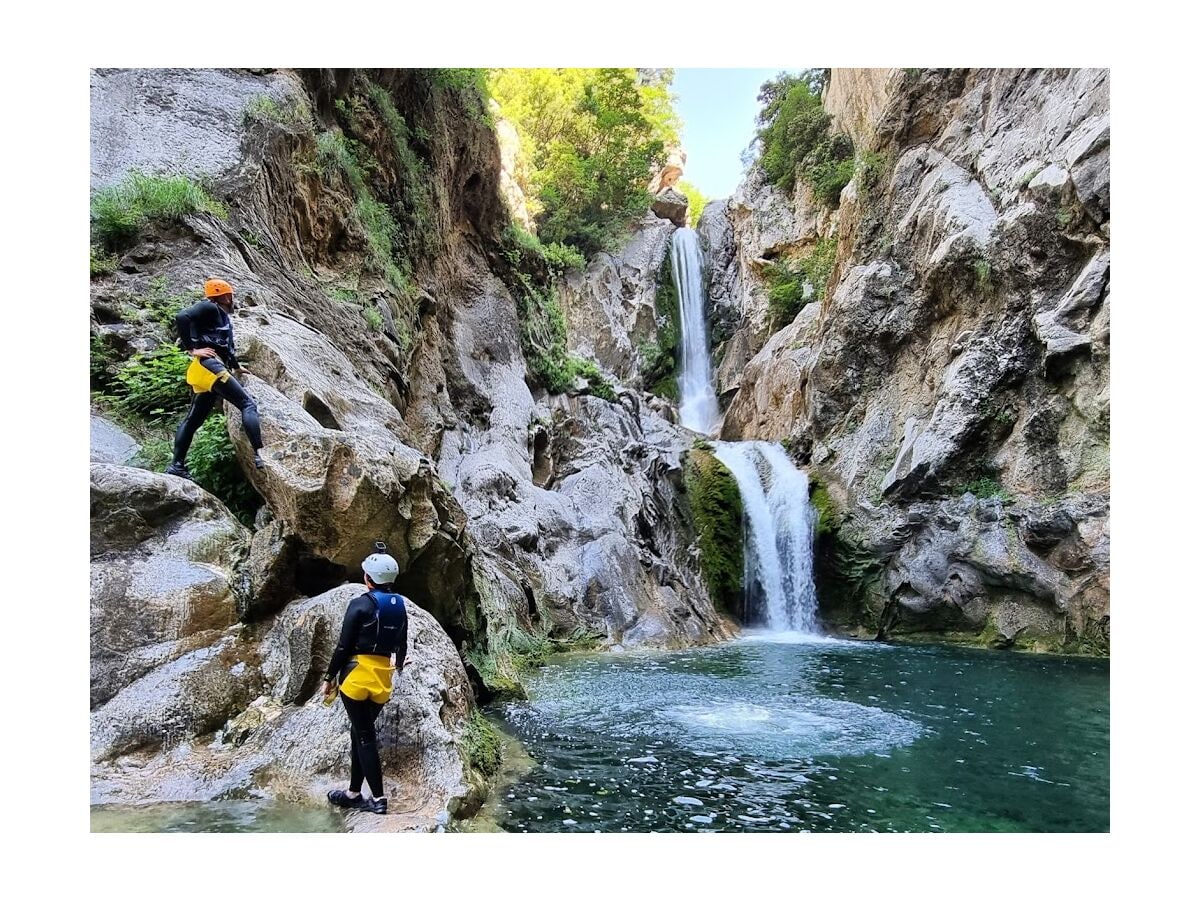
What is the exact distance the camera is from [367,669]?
12.4 ft

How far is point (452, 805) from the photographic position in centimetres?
395

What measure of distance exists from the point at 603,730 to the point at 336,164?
8971 mm

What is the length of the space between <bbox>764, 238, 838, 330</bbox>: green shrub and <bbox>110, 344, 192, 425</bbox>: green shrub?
17955 mm

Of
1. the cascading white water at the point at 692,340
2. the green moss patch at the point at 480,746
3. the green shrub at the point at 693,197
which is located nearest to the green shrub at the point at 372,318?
the green moss patch at the point at 480,746

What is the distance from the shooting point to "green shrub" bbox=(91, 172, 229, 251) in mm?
7176

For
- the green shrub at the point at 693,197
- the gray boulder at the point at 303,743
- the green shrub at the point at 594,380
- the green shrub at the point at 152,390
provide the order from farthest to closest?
the green shrub at the point at 693,197 → the green shrub at the point at 594,380 → the green shrub at the point at 152,390 → the gray boulder at the point at 303,743

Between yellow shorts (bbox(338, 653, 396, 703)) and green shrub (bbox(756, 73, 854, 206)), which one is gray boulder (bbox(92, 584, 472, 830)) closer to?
yellow shorts (bbox(338, 653, 396, 703))

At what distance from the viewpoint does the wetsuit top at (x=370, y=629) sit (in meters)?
3.70

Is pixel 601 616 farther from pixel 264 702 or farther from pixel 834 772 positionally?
pixel 264 702

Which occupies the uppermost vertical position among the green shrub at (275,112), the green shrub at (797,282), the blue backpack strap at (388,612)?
the green shrub at (797,282)

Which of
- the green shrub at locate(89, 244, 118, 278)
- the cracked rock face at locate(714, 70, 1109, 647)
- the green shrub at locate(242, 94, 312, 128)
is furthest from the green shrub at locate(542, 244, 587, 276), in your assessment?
the green shrub at locate(89, 244, 118, 278)

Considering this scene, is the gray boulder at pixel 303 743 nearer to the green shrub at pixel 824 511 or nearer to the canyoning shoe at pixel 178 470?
the canyoning shoe at pixel 178 470

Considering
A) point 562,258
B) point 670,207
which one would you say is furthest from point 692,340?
point 670,207

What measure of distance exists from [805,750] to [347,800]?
139 inches
